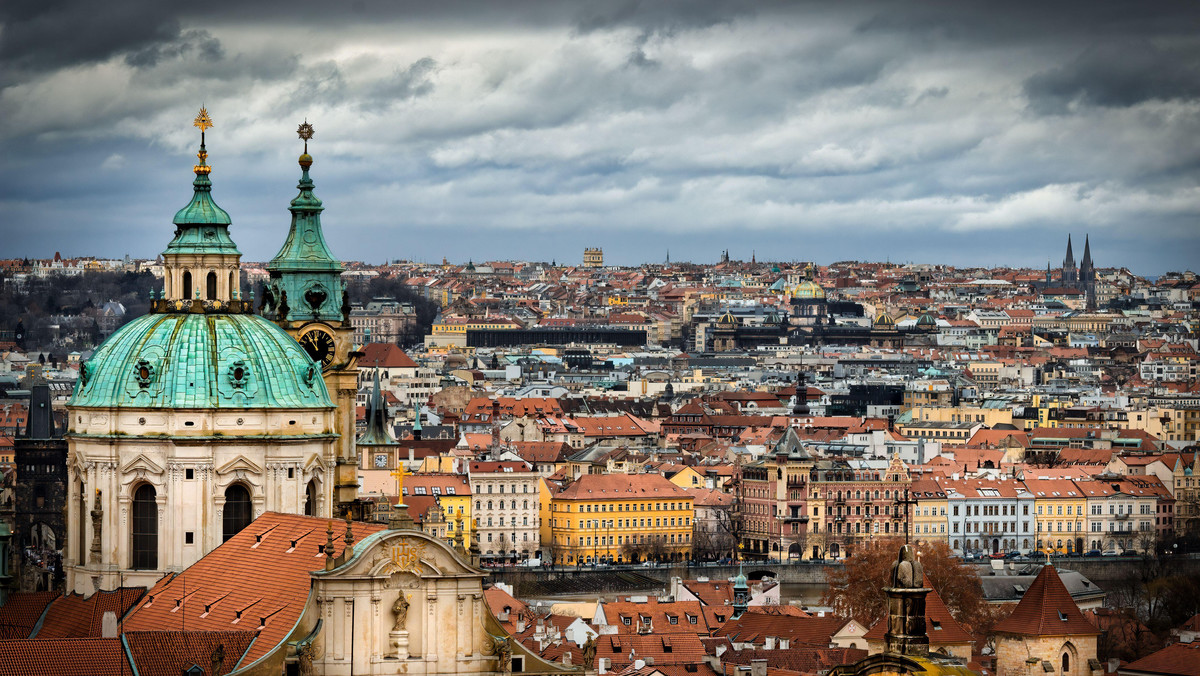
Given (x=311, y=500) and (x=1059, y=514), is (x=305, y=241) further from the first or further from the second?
(x=1059, y=514)

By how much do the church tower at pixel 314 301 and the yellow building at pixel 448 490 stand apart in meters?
51.9

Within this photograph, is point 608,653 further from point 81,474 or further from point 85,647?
point 85,647

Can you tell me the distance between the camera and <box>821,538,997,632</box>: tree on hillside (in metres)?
82.6

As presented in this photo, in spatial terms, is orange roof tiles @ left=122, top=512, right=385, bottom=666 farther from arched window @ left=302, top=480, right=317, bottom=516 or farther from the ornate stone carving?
arched window @ left=302, top=480, right=317, bottom=516

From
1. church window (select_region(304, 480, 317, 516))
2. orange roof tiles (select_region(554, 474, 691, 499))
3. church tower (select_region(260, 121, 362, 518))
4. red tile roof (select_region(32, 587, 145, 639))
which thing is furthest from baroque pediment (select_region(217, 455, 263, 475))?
orange roof tiles (select_region(554, 474, 691, 499))

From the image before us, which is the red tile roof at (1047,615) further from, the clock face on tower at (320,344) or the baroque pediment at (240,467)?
the baroque pediment at (240,467)

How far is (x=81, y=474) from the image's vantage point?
2035 inches

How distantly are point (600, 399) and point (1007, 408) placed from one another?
86.3 ft

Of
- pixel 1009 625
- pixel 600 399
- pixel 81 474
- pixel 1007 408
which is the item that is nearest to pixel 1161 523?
pixel 1007 408

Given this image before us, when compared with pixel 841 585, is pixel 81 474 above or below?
above

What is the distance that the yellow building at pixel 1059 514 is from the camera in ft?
441

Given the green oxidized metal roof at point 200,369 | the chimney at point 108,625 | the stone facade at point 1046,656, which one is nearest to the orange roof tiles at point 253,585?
the chimney at point 108,625

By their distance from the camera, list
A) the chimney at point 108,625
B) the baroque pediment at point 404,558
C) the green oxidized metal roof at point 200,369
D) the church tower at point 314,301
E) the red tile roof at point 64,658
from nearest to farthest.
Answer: the red tile roof at point 64,658 → the baroque pediment at point 404,558 → the chimney at point 108,625 → the green oxidized metal roof at point 200,369 → the church tower at point 314,301

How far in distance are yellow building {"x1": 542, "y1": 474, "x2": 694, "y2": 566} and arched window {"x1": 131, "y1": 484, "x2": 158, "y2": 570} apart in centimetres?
7273
